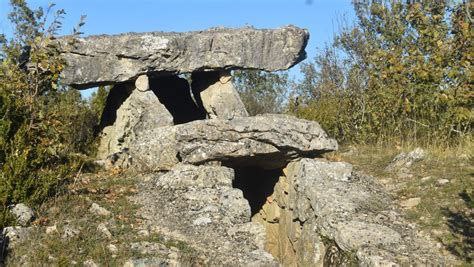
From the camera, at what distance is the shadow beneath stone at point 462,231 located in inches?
343

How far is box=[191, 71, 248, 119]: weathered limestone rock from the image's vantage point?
1339cm

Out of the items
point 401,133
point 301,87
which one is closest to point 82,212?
point 401,133

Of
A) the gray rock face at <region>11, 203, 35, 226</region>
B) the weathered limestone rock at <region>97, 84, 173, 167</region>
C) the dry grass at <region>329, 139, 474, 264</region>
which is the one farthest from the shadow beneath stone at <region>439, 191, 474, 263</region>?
the weathered limestone rock at <region>97, 84, 173, 167</region>

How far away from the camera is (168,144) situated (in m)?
10.8

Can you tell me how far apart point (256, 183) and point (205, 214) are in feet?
12.2

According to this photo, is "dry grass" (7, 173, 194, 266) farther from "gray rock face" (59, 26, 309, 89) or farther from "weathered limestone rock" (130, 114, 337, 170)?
"gray rock face" (59, 26, 309, 89)

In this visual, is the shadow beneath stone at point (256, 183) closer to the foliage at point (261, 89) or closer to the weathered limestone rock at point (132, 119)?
the weathered limestone rock at point (132, 119)

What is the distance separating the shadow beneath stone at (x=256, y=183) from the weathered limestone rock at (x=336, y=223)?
34 cm

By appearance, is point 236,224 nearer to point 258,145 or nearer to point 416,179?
point 258,145

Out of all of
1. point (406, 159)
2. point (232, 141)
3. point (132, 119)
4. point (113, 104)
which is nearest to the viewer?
point (232, 141)

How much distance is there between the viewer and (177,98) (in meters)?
15.3

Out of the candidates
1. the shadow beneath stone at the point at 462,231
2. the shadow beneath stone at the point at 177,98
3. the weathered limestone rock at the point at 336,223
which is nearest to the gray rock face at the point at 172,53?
the shadow beneath stone at the point at 177,98

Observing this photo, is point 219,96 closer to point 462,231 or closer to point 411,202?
point 411,202

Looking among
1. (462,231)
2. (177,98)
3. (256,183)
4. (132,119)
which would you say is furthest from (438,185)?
(177,98)
